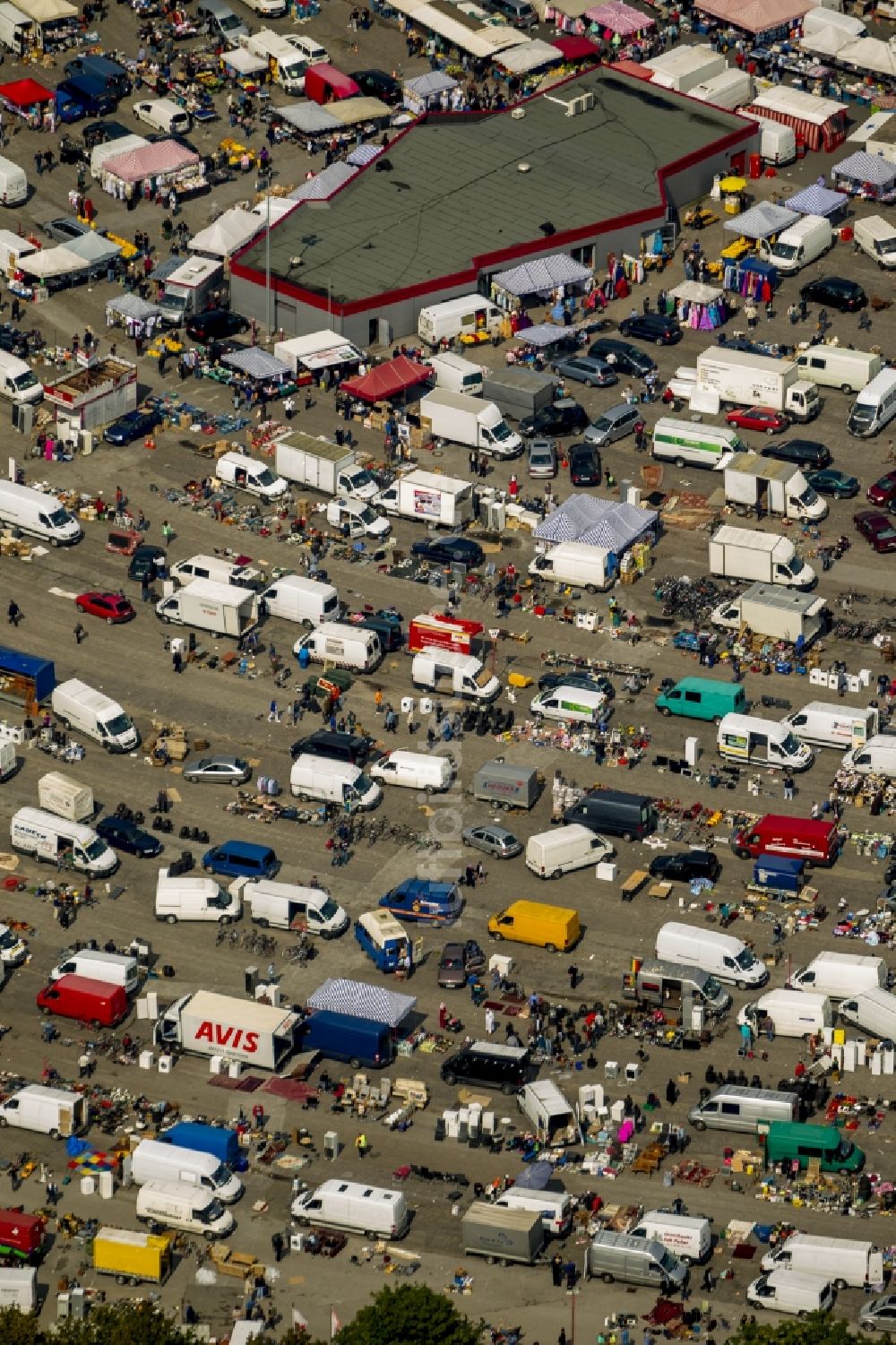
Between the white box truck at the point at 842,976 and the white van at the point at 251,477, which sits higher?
the white box truck at the point at 842,976

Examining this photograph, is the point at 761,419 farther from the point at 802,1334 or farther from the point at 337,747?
the point at 802,1334

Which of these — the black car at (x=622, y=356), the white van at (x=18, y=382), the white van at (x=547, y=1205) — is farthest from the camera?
the black car at (x=622, y=356)

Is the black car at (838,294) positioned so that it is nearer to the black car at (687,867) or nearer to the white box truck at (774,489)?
the white box truck at (774,489)

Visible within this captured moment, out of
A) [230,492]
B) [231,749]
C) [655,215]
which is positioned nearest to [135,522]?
[230,492]

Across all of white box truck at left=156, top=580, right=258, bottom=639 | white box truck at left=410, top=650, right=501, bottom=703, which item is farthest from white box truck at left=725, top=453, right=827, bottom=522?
white box truck at left=156, top=580, right=258, bottom=639

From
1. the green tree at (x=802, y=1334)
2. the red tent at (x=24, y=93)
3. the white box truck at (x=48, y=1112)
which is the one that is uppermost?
the green tree at (x=802, y=1334)

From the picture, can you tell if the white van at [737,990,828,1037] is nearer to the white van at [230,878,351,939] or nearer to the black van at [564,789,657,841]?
the black van at [564,789,657,841]

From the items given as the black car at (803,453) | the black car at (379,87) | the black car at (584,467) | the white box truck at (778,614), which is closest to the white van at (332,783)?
the white box truck at (778,614)
